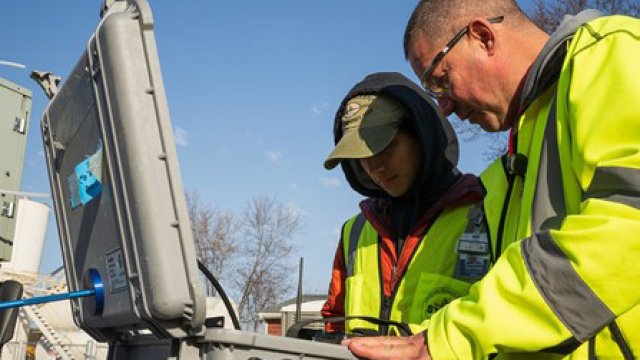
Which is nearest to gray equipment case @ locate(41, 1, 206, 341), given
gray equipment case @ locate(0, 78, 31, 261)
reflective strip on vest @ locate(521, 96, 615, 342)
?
reflective strip on vest @ locate(521, 96, 615, 342)

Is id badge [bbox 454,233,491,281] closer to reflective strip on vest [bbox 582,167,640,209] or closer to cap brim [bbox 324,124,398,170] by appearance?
cap brim [bbox 324,124,398,170]

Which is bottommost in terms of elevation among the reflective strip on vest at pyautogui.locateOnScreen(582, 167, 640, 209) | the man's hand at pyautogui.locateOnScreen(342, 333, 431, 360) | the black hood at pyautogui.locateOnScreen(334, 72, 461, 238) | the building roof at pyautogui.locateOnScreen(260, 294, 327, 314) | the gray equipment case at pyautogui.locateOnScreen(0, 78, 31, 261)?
the building roof at pyautogui.locateOnScreen(260, 294, 327, 314)

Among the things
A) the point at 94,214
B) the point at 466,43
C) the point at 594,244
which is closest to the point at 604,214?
the point at 594,244

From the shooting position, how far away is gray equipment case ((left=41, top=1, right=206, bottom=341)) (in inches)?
58.4

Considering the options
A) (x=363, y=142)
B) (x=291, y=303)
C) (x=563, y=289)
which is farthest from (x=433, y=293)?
(x=291, y=303)

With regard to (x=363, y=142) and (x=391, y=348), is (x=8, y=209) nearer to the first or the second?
(x=363, y=142)

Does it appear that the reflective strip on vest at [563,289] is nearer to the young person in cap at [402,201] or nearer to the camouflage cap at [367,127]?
the young person in cap at [402,201]

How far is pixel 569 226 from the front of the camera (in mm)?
1471

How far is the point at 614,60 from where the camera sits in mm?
1527

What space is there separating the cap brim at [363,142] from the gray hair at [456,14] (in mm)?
634

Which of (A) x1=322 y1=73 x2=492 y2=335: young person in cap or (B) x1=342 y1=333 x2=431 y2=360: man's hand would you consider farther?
(A) x1=322 y1=73 x2=492 y2=335: young person in cap

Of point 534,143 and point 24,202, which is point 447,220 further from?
point 24,202

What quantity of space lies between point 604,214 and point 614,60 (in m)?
0.37

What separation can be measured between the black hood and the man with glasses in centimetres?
93
